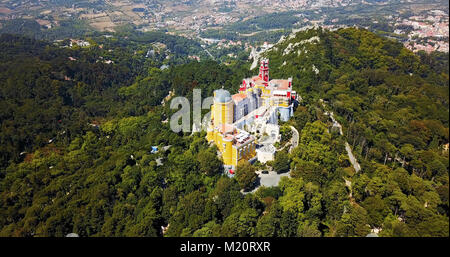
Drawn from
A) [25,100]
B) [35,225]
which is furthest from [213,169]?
[25,100]

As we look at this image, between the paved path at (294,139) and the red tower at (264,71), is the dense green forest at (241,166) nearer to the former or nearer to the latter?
the paved path at (294,139)

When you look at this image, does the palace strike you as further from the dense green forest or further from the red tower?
the dense green forest

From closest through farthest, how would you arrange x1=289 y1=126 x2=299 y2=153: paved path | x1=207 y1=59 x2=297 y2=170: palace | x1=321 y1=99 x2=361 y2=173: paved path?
x1=207 y1=59 x2=297 y2=170: palace
x1=289 y1=126 x2=299 y2=153: paved path
x1=321 y1=99 x2=361 y2=173: paved path

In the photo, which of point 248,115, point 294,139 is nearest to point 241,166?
point 248,115

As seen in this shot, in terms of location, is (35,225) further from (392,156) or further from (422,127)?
(422,127)

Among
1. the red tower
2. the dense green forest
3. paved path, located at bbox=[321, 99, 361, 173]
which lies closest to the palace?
the red tower

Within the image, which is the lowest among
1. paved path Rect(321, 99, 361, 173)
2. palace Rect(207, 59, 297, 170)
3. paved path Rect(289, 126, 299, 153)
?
paved path Rect(321, 99, 361, 173)

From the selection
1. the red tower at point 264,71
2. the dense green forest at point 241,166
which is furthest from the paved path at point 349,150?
the red tower at point 264,71
